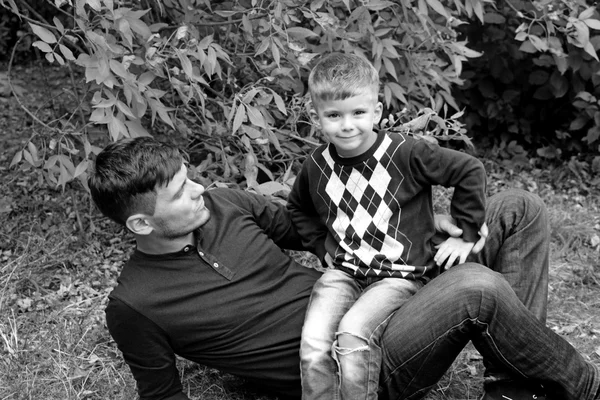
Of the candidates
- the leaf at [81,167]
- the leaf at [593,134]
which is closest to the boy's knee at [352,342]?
the leaf at [81,167]

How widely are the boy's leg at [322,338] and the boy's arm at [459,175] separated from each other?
442 millimetres

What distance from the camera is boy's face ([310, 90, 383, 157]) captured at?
A: 8.31 ft

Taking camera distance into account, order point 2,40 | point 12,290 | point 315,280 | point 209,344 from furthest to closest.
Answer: point 2,40 → point 12,290 → point 315,280 → point 209,344

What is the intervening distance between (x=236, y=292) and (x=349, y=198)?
0.47 meters

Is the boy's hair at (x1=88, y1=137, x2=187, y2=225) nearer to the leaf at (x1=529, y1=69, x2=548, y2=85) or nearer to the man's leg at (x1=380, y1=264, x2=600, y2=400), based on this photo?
the man's leg at (x1=380, y1=264, x2=600, y2=400)

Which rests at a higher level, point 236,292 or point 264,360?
point 236,292

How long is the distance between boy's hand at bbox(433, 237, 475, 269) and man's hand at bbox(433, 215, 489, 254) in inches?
0.9

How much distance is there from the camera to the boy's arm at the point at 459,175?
2.51m

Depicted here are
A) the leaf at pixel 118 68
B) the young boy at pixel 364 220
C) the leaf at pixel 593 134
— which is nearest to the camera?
the young boy at pixel 364 220

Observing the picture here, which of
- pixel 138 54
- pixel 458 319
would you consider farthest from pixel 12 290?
pixel 458 319

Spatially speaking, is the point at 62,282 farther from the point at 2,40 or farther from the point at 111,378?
the point at 2,40

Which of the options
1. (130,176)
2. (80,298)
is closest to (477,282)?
(130,176)

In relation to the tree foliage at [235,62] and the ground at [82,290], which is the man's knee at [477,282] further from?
the tree foliage at [235,62]

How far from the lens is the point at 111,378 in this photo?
3.10 meters
